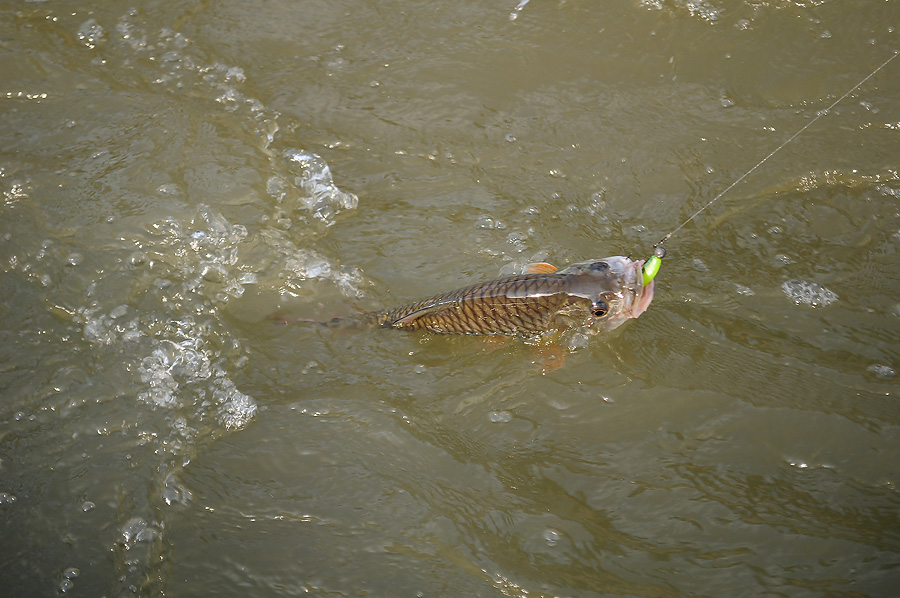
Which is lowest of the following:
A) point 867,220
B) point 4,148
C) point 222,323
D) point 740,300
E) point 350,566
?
point 350,566

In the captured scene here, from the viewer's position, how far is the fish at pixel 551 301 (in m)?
3.59

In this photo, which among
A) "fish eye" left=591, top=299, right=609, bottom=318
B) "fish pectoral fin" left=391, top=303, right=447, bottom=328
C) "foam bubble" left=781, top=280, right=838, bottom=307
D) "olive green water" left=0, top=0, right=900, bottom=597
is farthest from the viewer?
"foam bubble" left=781, top=280, right=838, bottom=307

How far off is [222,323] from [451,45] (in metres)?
3.08

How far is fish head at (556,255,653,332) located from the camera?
361 centimetres

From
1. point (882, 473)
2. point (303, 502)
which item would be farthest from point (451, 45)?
point (882, 473)

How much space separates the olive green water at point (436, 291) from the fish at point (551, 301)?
396 millimetres

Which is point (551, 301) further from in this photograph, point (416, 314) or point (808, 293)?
point (808, 293)

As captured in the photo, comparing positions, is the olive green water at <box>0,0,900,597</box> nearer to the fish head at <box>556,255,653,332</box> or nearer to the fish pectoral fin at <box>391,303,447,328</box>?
the fish pectoral fin at <box>391,303,447,328</box>

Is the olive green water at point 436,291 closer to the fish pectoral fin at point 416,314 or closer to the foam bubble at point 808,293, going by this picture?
the foam bubble at point 808,293

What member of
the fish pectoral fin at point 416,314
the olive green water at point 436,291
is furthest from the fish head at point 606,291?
the fish pectoral fin at point 416,314

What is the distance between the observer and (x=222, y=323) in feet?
13.8

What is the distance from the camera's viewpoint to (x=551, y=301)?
3602mm

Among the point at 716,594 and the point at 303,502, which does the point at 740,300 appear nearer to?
the point at 716,594

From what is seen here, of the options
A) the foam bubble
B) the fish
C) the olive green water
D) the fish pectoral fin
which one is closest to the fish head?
the fish
